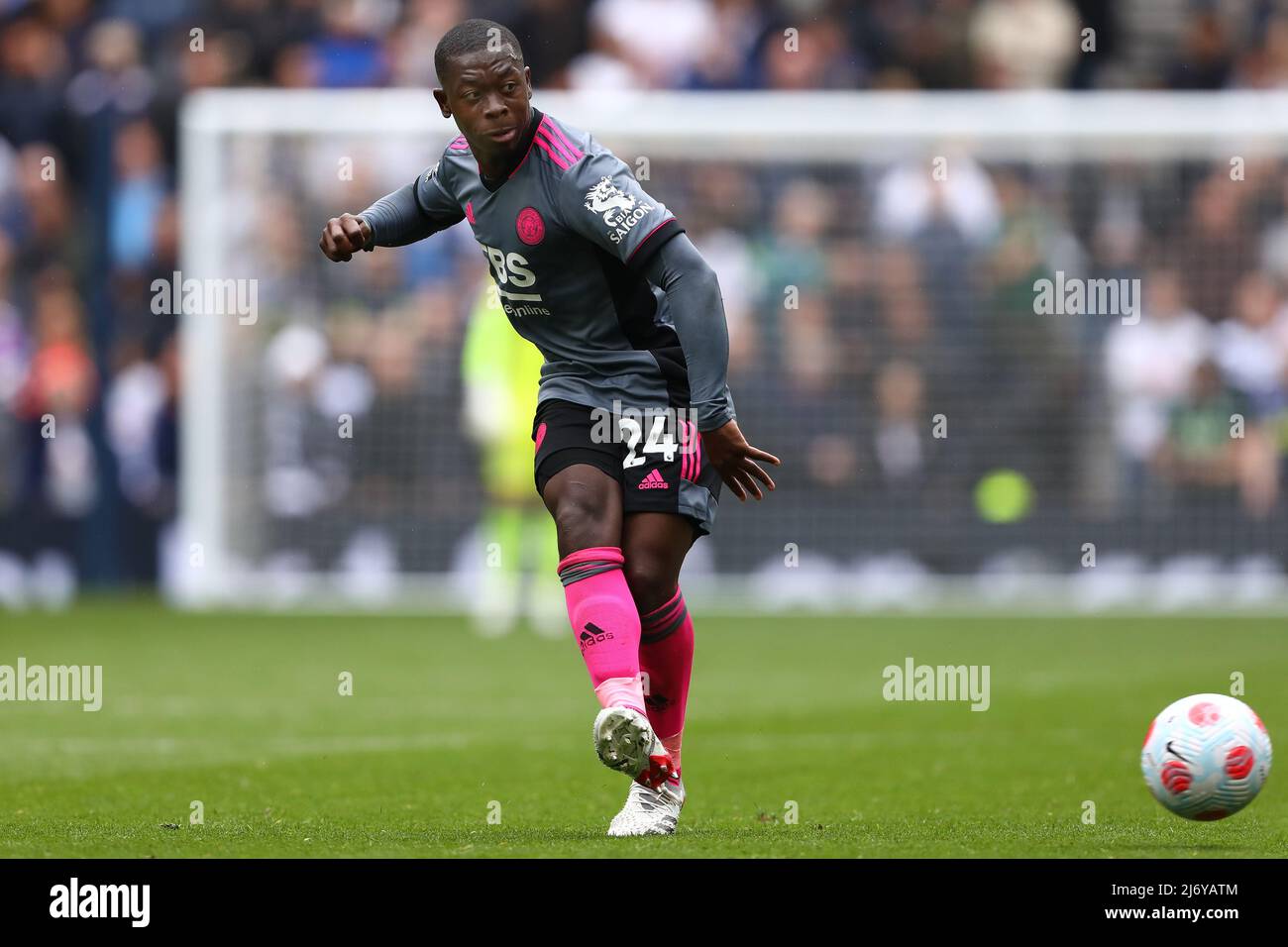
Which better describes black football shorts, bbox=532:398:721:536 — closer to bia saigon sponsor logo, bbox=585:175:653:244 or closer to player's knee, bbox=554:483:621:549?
player's knee, bbox=554:483:621:549

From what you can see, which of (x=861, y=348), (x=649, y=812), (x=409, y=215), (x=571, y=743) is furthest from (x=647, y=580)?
(x=861, y=348)

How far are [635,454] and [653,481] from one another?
0.29 ft

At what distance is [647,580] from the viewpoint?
5992 millimetres

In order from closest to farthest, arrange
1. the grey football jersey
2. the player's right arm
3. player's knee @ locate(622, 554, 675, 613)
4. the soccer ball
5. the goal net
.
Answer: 1. the soccer ball
2. the grey football jersey
3. player's knee @ locate(622, 554, 675, 613)
4. the player's right arm
5. the goal net

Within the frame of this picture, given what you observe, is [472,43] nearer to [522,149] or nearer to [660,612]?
[522,149]

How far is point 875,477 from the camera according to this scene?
628 inches

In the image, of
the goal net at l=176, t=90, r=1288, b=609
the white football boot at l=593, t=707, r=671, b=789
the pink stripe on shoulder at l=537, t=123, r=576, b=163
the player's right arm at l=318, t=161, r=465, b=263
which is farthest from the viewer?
the goal net at l=176, t=90, r=1288, b=609

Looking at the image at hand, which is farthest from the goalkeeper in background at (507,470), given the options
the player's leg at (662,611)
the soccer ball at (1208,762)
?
the soccer ball at (1208,762)

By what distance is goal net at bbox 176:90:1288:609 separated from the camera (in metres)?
15.8

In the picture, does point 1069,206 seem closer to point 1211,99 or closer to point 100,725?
point 1211,99

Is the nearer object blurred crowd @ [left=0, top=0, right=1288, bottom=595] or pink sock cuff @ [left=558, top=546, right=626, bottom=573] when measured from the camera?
pink sock cuff @ [left=558, top=546, right=626, bottom=573]

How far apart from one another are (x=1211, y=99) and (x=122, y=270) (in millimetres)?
8135

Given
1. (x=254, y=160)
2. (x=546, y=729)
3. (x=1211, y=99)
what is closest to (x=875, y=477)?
(x=1211, y=99)

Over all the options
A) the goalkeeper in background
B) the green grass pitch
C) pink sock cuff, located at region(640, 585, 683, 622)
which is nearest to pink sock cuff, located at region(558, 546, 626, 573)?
pink sock cuff, located at region(640, 585, 683, 622)
